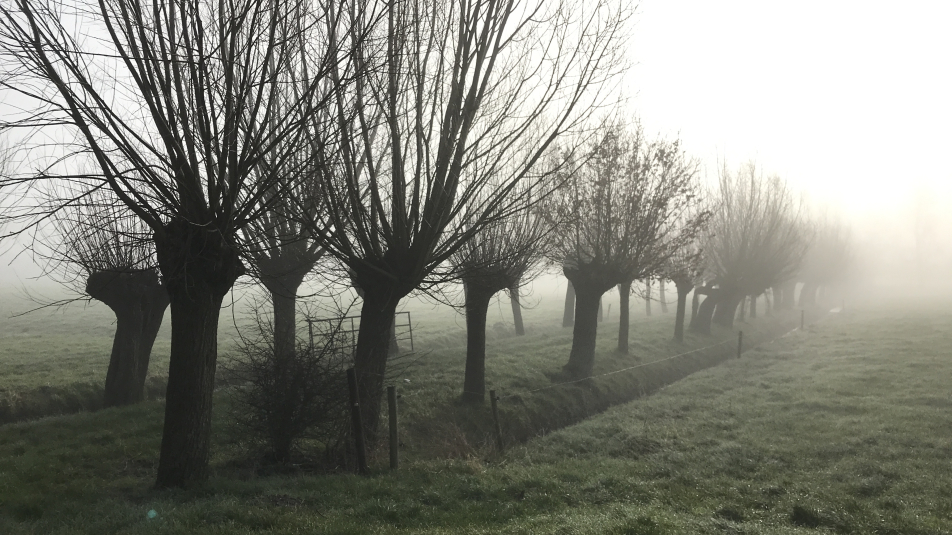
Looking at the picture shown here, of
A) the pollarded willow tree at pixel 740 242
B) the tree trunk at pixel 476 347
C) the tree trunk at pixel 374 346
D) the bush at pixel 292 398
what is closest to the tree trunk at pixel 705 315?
the pollarded willow tree at pixel 740 242

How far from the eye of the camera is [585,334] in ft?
67.1

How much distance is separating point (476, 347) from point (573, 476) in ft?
21.3

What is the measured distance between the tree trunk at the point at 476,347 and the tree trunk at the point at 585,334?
5127 mm

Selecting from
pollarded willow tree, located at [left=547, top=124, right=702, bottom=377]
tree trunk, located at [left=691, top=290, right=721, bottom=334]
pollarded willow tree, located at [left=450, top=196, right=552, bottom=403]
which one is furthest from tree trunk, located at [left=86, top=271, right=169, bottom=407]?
tree trunk, located at [left=691, top=290, right=721, bottom=334]

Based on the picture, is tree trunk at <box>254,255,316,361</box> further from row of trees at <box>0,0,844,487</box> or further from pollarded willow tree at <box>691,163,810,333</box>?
pollarded willow tree at <box>691,163,810,333</box>

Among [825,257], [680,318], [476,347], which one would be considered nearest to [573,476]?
[476,347]

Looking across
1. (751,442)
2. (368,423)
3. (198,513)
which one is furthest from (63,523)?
(751,442)

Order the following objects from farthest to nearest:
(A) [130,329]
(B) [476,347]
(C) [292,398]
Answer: (B) [476,347] → (A) [130,329] → (C) [292,398]

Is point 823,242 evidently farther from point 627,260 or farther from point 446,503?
point 446,503

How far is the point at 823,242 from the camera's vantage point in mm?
63156

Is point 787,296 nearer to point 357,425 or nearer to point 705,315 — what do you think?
point 705,315

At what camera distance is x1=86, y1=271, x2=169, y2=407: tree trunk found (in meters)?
14.8

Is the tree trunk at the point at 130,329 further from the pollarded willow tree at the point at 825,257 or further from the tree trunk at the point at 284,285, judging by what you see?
the pollarded willow tree at the point at 825,257

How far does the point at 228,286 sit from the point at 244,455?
3453 millimetres
